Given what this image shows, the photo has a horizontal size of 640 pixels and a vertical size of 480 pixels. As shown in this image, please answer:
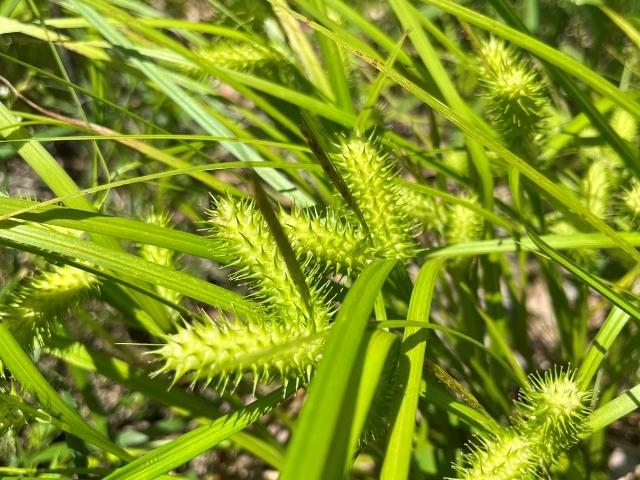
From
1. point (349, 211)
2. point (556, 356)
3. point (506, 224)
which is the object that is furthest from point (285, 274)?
point (556, 356)

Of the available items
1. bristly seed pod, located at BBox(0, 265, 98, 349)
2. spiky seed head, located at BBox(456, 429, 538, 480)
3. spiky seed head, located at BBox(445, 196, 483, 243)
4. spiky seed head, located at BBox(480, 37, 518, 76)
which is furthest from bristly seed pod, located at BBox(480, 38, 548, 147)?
bristly seed pod, located at BBox(0, 265, 98, 349)

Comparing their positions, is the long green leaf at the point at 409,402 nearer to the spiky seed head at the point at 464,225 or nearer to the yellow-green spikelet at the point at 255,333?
the yellow-green spikelet at the point at 255,333

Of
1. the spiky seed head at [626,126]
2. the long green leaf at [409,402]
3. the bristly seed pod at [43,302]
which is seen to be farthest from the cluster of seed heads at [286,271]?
the spiky seed head at [626,126]

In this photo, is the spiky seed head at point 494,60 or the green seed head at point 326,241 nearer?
the green seed head at point 326,241

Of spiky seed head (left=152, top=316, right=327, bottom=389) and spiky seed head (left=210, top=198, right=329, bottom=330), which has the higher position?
spiky seed head (left=210, top=198, right=329, bottom=330)

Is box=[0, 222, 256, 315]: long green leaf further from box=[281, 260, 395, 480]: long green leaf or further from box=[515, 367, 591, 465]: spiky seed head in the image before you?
box=[515, 367, 591, 465]: spiky seed head

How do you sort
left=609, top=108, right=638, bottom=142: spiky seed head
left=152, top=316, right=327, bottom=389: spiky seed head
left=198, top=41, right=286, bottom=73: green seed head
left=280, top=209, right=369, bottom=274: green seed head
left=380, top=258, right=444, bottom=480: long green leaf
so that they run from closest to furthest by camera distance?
left=152, top=316, right=327, bottom=389: spiky seed head, left=380, top=258, right=444, bottom=480: long green leaf, left=280, top=209, right=369, bottom=274: green seed head, left=198, top=41, right=286, bottom=73: green seed head, left=609, top=108, right=638, bottom=142: spiky seed head

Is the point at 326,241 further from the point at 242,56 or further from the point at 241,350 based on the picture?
the point at 242,56
